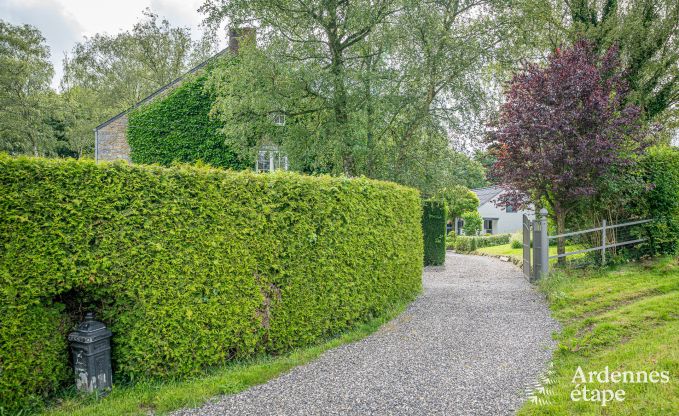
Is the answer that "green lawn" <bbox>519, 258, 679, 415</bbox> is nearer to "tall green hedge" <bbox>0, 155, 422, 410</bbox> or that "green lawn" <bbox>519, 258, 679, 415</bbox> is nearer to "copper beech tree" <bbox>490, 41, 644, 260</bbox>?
"copper beech tree" <bbox>490, 41, 644, 260</bbox>

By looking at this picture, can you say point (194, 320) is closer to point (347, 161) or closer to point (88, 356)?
point (88, 356)

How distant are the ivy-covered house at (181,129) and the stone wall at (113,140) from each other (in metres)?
1.13

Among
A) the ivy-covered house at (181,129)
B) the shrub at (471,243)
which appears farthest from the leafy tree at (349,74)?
the shrub at (471,243)

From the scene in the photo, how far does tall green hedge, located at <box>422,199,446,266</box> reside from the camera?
16531 millimetres

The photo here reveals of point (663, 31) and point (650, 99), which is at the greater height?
point (663, 31)

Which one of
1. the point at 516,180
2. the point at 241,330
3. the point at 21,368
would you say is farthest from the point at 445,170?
the point at 21,368

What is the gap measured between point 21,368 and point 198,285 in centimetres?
175

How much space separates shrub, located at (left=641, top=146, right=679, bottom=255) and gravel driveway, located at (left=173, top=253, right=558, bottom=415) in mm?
4957

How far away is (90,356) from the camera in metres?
4.11

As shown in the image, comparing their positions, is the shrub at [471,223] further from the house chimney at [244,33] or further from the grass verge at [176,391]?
the grass verge at [176,391]

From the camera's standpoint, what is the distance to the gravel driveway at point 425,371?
3.89m

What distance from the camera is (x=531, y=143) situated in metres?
10.3

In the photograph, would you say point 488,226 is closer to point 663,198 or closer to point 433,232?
point 433,232

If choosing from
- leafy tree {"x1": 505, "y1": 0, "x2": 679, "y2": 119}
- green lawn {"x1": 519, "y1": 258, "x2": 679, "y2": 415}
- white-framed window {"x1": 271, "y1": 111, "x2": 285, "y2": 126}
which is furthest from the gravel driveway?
leafy tree {"x1": 505, "y1": 0, "x2": 679, "y2": 119}
